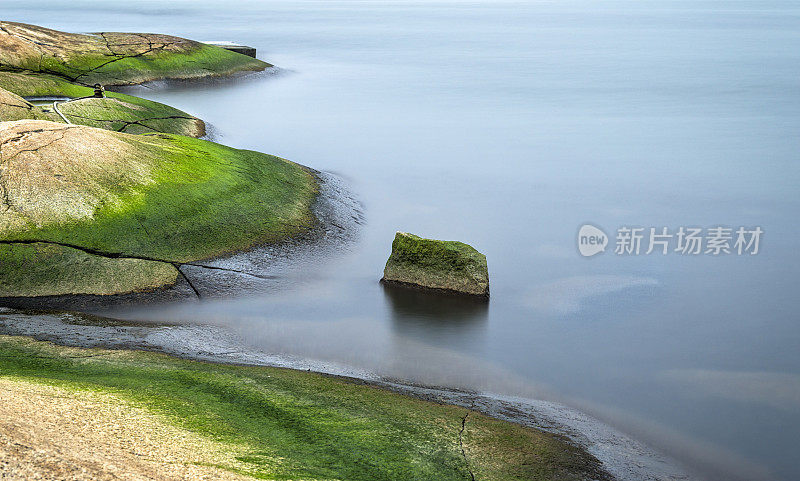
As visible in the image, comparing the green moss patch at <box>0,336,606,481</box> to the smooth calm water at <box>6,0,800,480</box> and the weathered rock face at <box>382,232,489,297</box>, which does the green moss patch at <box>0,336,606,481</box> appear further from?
the weathered rock face at <box>382,232,489,297</box>

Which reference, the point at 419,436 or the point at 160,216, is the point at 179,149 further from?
the point at 419,436

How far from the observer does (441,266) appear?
18.8 metres

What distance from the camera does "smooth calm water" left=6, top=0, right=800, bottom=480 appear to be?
15211mm

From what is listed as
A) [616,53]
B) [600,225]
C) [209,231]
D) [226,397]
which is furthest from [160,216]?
[616,53]

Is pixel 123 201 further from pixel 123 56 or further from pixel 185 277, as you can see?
pixel 123 56

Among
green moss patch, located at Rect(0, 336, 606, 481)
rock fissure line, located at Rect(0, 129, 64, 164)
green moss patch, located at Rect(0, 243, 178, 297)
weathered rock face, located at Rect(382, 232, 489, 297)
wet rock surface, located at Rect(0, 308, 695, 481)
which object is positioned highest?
rock fissure line, located at Rect(0, 129, 64, 164)

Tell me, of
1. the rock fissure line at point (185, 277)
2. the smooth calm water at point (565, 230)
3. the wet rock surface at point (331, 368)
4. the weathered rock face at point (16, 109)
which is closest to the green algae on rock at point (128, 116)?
the weathered rock face at point (16, 109)

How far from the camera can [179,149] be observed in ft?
80.1

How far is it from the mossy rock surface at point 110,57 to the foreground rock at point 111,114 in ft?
34.5

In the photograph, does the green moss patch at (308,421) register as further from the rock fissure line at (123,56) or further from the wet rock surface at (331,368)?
the rock fissure line at (123,56)

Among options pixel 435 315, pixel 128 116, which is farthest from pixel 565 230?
pixel 128 116

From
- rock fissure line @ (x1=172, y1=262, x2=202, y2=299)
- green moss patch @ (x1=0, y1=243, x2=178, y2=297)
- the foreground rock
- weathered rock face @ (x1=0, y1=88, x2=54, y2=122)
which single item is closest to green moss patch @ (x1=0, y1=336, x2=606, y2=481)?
green moss patch @ (x1=0, y1=243, x2=178, y2=297)

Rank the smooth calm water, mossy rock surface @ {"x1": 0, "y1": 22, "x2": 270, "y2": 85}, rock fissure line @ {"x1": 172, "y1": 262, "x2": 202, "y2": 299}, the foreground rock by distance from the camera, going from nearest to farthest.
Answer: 1. the smooth calm water
2. rock fissure line @ {"x1": 172, "y1": 262, "x2": 202, "y2": 299}
3. the foreground rock
4. mossy rock surface @ {"x1": 0, "y1": 22, "x2": 270, "y2": 85}

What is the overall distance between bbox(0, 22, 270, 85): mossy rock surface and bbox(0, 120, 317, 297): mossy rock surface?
1909 cm
